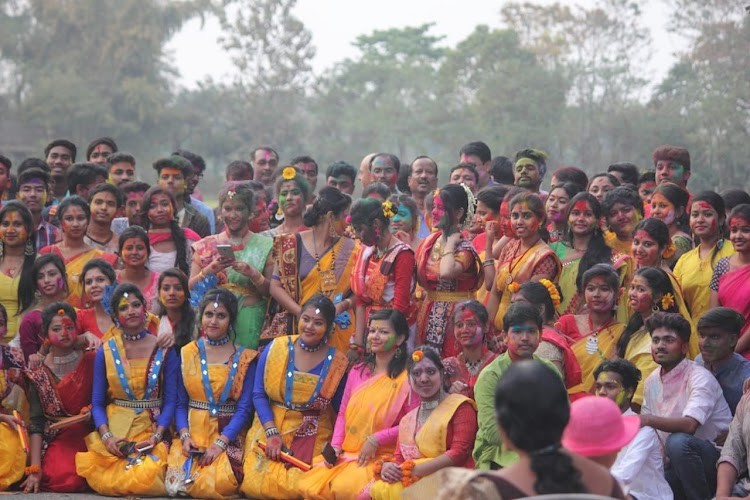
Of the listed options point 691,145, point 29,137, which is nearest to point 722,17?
point 691,145

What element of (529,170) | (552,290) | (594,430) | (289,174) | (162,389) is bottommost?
(162,389)

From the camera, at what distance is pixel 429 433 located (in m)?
5.98

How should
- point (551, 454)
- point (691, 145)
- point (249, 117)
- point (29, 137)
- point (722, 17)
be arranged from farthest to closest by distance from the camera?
point (249, 117), point (29, 137), point (722, 17), point (691, 145), point (551, 454)

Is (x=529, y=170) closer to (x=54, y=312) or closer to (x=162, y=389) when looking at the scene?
(x=162, y=389)

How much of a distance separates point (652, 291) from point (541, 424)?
332cm

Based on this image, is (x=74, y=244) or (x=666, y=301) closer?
(x=666, y=301)

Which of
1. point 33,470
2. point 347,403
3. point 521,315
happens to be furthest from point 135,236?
point 521,315

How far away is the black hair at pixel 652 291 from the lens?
613 centimetres

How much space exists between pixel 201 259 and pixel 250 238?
1.13ft

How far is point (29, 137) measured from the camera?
32.0 m

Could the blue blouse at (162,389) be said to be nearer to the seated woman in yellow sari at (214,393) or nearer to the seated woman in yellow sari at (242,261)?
the seated woman in yellow sari at (214,393)

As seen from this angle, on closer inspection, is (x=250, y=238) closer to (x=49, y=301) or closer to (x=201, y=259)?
(x=201, y=259)

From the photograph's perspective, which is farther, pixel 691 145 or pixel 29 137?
pixel 29 137

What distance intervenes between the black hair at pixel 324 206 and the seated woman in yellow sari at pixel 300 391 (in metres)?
0.68
